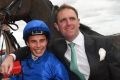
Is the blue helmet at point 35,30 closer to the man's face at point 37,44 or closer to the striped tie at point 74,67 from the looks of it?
the man's face at point 37,44

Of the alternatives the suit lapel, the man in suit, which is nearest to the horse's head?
the man in suit

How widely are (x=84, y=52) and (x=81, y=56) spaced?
0.16ft

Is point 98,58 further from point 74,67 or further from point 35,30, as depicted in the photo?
point 35,30

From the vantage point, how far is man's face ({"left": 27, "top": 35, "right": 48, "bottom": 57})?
3.18m

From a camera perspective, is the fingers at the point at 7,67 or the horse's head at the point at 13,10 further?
the horse's head at the point at 13,10

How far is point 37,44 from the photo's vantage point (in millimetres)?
3180

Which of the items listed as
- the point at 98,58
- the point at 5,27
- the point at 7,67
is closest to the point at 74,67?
the point at 98,58

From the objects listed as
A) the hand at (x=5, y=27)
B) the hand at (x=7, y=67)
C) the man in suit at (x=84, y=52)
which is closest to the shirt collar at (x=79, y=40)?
the man in suit at (x=84, y=52)

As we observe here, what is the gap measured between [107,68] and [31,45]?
30.1 inches

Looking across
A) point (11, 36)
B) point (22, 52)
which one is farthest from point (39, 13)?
point (22, 52)

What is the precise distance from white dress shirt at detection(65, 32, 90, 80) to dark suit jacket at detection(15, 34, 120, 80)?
43 mm

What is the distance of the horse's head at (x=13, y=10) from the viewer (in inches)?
186

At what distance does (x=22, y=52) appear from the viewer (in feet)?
11.1

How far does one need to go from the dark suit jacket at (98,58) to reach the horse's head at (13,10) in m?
1.39
